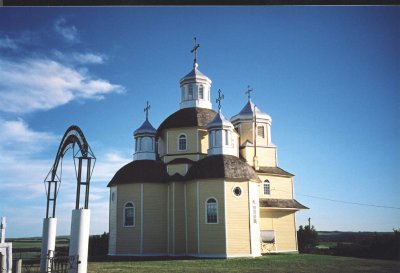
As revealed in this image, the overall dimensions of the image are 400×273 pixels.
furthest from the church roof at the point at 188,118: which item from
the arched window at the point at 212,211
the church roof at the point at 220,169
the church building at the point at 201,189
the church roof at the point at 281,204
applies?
the church roof at the point at 281,204

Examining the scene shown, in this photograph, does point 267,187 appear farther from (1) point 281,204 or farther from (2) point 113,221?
(2) point 113,221

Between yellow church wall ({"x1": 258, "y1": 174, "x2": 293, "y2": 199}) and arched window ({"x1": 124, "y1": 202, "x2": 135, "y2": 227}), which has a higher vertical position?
yellow church wall ({"x1": 258, "y1": 174, "x2": 293, "y2": 199})

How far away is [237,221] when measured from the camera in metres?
19.5

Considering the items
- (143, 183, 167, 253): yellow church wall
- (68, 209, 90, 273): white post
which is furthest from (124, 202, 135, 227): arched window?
(68, 209, 90, 273): white post

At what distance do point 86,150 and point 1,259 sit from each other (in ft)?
11.3

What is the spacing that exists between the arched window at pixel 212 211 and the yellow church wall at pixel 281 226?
4375 mm

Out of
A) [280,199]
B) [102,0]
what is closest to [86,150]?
[102,0]

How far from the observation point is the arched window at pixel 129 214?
69.9ft

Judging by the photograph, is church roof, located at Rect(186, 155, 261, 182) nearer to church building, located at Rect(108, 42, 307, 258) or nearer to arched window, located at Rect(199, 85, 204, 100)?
church building, located at Rect(108, 42, 307, 258)

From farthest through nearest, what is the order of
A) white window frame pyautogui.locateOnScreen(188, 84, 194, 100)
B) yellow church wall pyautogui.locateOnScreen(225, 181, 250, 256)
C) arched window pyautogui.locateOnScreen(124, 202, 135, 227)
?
white window frame pyautogui.locateOnScreen(188, 84, 194, 100) < arched window pyautogui.locateOnScreen(124, 202, 135, 227) < yellow church wall pyautogui.locateOnScreen(225, 181, 250, 256)

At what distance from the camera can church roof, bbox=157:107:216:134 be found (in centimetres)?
2306

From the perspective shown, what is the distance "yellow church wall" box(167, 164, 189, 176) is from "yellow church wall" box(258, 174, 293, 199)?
4700 millimetres

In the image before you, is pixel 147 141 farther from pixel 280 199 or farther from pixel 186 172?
pixel 280 199

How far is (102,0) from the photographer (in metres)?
8.71
